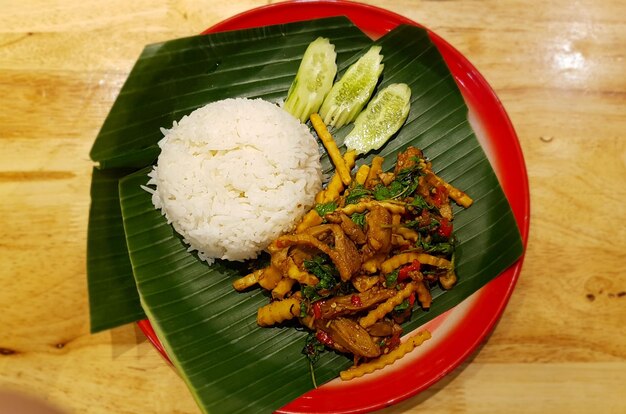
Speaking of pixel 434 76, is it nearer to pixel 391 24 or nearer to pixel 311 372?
pixel 391 24

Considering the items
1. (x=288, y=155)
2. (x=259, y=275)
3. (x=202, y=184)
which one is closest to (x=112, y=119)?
(x=202, y=184)

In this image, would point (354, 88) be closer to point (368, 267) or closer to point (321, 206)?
point (321, 206)

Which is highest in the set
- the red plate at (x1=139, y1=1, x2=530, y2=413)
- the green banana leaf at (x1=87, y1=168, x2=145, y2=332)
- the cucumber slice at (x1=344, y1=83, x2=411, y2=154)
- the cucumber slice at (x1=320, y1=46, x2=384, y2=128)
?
the green banana leaf at (x1=87, y1=168, x2=145, y2=332)

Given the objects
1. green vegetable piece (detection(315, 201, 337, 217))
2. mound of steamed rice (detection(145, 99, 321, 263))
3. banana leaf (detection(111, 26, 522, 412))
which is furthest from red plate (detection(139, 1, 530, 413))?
green vegetable piece (detection(315, 201, 337, 217))

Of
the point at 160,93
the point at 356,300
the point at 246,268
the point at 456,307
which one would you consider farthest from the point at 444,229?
the point at 160,93

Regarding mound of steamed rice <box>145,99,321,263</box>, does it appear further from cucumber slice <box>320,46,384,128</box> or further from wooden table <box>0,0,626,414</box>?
wooden table <box>0,0,626,414</box>

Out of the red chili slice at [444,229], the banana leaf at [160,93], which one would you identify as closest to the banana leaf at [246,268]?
the banana leaf at [160,93]
